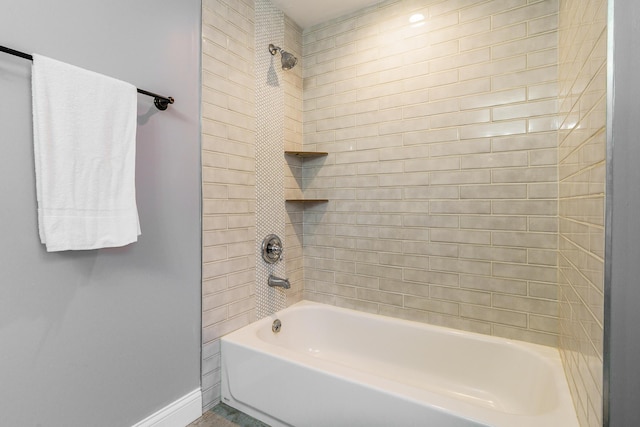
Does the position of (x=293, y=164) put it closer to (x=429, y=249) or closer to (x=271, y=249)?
(x=271, y=249)

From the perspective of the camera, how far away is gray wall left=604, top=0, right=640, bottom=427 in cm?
69

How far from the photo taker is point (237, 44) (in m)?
1.84

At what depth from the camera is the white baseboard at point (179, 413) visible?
142 cm

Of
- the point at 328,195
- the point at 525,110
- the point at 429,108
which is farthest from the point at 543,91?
the point at 328,195

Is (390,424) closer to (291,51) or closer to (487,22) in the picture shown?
(487,22)

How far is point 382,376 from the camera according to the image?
172 cm

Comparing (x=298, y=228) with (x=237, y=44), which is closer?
(x=237, y=44)

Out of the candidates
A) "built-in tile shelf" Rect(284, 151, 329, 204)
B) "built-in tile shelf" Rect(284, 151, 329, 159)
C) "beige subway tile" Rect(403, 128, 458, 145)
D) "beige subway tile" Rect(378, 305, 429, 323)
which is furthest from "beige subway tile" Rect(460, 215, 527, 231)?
"built-in tile shelf" Rect(284, 151, 329, 159)

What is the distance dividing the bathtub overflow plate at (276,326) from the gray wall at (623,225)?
5.39 ft

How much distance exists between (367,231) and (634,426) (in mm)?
1517

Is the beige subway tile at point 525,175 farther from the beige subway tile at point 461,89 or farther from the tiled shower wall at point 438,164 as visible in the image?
the beige subway tile at point 461,89

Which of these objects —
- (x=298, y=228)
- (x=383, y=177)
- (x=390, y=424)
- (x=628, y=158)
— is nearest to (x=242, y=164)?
(x=298, y=228)

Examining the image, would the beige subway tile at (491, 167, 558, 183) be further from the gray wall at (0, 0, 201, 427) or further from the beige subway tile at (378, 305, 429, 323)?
the gray wall at (0, 0, 201, 427)

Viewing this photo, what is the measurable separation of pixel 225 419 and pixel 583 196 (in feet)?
6.08
